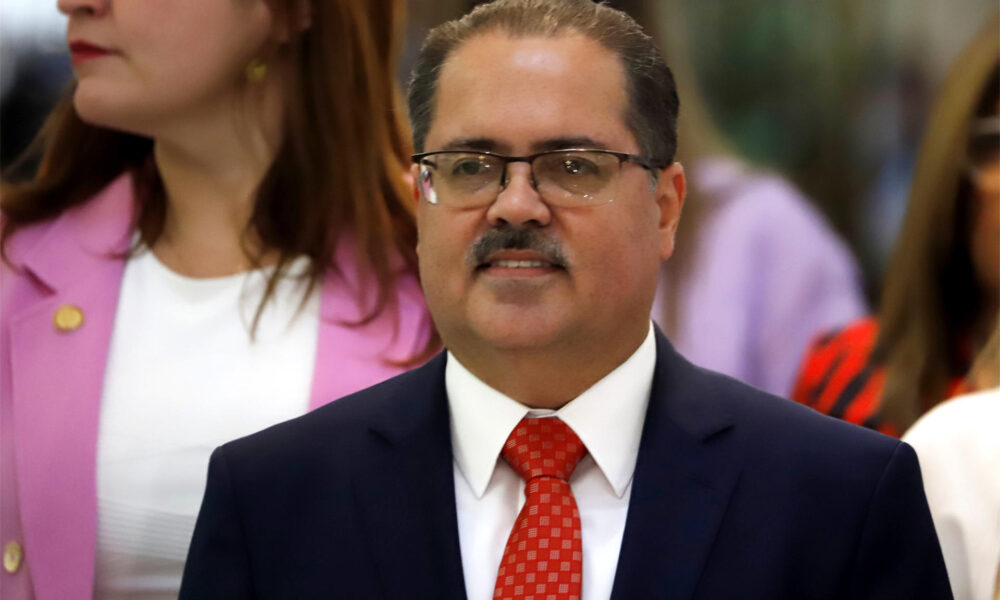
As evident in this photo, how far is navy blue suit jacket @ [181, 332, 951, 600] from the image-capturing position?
1894 millimetres

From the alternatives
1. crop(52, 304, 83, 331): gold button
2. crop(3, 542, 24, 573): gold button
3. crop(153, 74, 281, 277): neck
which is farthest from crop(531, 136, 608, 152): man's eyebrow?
crop(3, 542, 24, 573): gold button

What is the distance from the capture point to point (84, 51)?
2.35m

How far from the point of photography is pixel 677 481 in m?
1.96

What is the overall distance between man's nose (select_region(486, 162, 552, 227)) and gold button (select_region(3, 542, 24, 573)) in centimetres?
99

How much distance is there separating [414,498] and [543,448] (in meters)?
0.19

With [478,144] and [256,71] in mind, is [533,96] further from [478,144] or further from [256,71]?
[256,71]

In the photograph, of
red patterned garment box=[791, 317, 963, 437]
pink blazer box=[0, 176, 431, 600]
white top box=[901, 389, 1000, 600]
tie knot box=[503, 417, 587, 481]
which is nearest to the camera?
tie knot box=[503, 417, 587, 481]

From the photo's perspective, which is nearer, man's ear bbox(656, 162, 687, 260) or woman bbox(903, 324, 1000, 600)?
man's ear bbox(656, 162, 687, 260)

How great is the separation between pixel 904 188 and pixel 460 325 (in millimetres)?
2357

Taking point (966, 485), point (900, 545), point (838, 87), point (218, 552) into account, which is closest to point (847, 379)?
point (966, 485)

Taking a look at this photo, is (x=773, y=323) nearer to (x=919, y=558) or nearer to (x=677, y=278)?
(x=677, y=278)

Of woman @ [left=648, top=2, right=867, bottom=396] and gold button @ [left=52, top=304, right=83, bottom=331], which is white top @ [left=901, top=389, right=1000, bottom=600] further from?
gold button @ [left=52, top=304, right=83, bottom=331]

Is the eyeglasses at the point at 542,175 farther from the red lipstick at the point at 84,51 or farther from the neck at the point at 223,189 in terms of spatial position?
the red lipstick at the point at 84,51

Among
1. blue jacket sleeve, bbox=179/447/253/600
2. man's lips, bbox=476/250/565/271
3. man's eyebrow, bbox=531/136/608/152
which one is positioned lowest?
blue jacket sleeve, bbox=179/447/253/600
